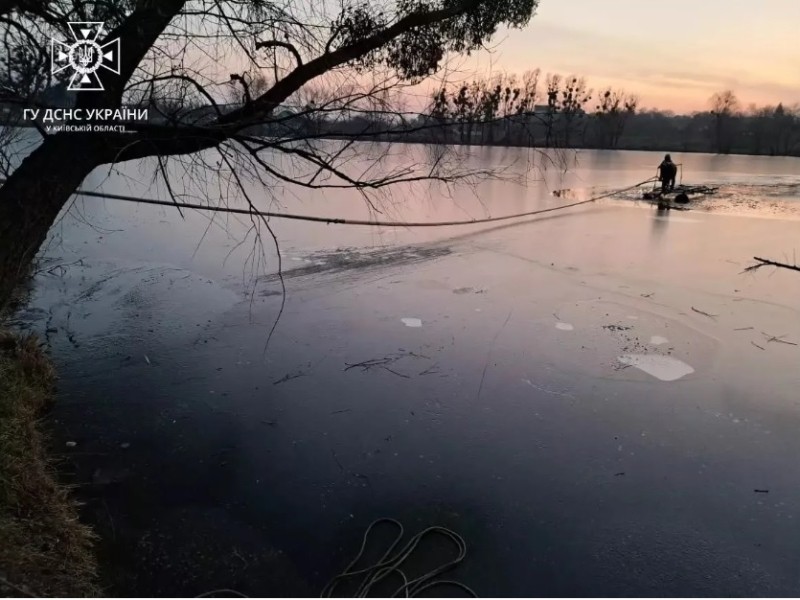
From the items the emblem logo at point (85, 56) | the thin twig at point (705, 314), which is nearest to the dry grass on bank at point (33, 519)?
the emblem logo at point (85, 56)

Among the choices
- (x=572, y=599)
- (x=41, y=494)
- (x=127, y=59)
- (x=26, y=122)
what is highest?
(x=127, y=59)

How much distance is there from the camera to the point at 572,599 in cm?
250

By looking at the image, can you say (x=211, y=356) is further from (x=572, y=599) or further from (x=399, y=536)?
(x=572, y=599)

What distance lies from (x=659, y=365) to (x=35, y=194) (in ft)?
16.0

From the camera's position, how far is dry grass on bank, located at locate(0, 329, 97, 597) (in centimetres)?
224

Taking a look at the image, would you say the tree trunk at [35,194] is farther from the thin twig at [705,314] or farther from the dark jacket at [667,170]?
the dark jacket at [667,170]

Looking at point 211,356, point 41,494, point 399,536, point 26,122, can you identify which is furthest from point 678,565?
point 26,122

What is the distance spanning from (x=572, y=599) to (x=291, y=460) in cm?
183

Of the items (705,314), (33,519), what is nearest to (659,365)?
(705,314)

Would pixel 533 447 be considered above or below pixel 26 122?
below

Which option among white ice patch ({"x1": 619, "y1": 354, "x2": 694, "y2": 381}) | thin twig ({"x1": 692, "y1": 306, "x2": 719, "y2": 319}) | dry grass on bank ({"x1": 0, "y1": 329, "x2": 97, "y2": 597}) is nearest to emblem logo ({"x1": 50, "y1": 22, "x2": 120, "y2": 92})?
dry grass on bank ({"x1": 0, "y1": 329, "x2": 97, "y2": 597})

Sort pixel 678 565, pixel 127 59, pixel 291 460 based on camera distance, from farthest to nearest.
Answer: pixel 291 460
pixel 127 59
pixel 678 565

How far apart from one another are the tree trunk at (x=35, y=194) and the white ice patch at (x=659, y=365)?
14.7 ft

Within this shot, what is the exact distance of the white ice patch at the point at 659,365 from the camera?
4.65 metres
